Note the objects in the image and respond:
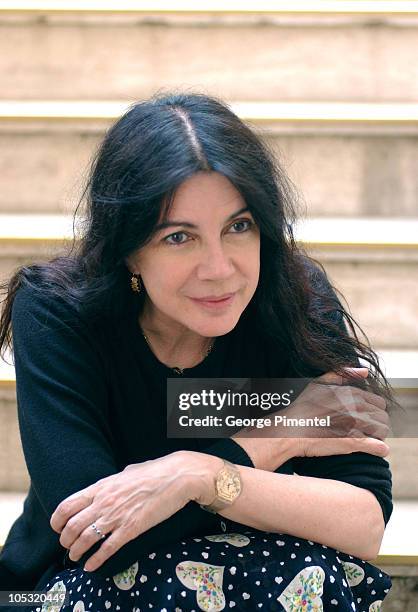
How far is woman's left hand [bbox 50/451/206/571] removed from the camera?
123 cm

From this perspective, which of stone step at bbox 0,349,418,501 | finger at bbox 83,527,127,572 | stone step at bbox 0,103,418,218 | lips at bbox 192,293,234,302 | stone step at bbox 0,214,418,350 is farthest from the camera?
stone step at bbox 0,103,418,218

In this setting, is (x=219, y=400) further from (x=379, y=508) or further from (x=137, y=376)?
(x=379, y=508)

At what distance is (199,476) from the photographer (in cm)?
127

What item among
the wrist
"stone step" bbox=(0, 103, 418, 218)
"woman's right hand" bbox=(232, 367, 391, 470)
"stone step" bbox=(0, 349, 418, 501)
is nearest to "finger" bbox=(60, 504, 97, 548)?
the wrist

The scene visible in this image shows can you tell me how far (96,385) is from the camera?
1396mm

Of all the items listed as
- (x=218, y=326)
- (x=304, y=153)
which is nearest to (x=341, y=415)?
(x=218, y=326)

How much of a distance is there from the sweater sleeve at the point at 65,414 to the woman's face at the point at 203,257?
13 cm

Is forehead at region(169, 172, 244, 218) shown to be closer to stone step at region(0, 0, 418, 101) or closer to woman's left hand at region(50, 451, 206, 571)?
woman's left hand at region(50, 451, 206, 571)

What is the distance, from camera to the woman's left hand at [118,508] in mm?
1233

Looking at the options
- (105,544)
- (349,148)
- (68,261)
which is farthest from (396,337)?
(105,544)

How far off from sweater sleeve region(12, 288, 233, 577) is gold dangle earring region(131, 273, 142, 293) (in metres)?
0.09

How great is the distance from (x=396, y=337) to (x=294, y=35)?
2.56 feet

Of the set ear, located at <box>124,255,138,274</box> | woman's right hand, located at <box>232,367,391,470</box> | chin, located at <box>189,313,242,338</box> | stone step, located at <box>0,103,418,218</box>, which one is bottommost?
woman's right hand, located at <box>232,367,391,470</box>

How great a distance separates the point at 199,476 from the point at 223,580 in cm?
14
